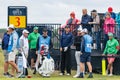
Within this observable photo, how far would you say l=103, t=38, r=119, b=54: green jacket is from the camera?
22.5m

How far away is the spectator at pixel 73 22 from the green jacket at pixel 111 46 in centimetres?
164

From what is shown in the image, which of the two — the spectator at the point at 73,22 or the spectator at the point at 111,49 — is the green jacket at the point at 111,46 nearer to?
the spectator at the point at 111,49

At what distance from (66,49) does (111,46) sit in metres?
1.90

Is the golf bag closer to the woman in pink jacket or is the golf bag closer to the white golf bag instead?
the white golf bag

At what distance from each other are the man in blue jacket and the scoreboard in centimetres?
193

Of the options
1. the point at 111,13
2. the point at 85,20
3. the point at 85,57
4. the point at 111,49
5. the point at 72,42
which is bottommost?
the point at 85,57

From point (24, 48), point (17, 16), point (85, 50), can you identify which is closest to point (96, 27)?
point (85, 50)

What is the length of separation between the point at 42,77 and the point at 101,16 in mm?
5156

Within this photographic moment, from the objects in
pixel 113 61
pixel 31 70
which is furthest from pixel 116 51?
pixel 31 70

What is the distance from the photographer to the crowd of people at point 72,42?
2091 cm

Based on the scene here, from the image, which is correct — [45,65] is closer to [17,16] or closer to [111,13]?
[17,16]

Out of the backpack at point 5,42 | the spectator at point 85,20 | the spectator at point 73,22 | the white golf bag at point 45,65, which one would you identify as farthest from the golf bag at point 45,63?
the spectator at point 85,20

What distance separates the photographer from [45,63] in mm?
21656

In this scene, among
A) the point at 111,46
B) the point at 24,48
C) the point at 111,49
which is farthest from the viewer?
the point at 111,49
